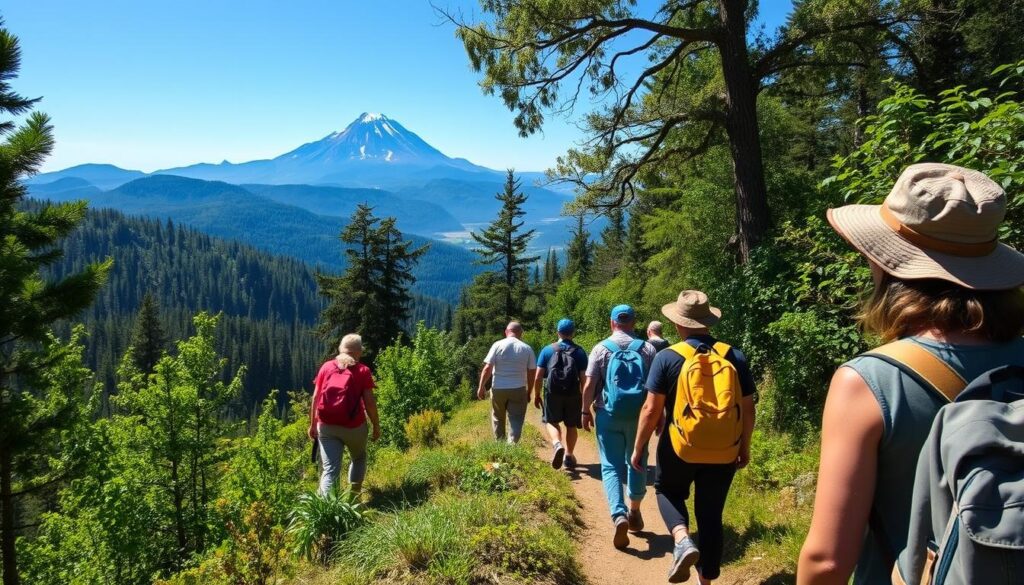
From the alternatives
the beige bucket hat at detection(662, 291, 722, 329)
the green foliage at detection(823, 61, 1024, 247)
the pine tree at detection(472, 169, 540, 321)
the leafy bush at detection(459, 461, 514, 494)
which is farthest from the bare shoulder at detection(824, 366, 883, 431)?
the pine tree at detection(472, 169, 540, 321)

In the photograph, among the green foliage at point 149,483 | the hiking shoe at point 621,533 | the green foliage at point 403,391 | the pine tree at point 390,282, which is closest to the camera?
the hiking shoe at point 621,533

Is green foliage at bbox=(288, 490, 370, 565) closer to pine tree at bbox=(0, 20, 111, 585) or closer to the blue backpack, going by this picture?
the blue backpack

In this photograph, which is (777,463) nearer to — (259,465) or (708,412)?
(708,412)

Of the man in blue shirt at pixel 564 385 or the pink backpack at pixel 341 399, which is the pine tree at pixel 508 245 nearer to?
the man in blue shirt at pixel 564 385

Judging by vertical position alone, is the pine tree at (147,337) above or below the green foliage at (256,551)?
below

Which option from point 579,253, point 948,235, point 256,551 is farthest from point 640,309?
point 579,253

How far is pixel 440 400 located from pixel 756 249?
12112 millimetres

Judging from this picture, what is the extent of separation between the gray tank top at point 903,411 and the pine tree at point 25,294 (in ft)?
26.3

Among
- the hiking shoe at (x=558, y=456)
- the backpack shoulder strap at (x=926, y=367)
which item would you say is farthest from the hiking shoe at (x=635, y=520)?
the backpack shoulder strap at (x=926, y=367)

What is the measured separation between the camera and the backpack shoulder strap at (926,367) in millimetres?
1368

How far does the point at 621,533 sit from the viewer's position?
4953 mm

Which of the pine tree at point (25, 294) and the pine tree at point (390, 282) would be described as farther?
the pine tree at point (390, 282)

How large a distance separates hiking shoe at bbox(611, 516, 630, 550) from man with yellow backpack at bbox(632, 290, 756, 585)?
37.1 inches

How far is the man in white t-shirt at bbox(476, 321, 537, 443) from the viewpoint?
7590mm
